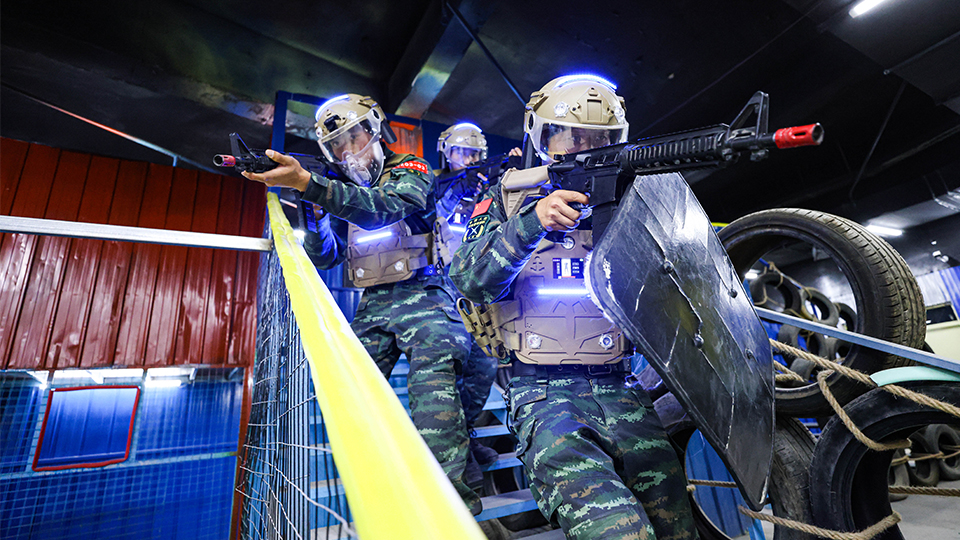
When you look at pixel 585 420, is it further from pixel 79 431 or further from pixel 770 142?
pixel 79 431

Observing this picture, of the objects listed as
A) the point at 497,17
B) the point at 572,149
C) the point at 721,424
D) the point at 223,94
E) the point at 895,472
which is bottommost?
the point at 895,472

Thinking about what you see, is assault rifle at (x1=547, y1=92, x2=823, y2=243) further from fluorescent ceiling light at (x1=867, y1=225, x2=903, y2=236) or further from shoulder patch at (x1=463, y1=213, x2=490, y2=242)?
fluorescent ceiling light at (x1=867, y1=225, x2=903, y2=236)

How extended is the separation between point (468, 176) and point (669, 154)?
1966 mm

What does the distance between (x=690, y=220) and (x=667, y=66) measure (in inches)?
187

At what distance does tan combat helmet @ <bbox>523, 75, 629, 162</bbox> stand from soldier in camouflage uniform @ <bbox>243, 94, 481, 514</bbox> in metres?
0.73

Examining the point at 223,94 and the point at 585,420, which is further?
the point at 223,94

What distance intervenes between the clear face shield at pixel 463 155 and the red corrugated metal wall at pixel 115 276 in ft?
9.37

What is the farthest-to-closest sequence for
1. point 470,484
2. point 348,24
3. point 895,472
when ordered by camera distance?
point 348,24 < point 895,472 < point 470,484

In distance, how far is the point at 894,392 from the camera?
1.35 m

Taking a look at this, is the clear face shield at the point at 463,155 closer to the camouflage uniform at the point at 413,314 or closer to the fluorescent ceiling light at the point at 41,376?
the camouflage uniform at the point at 413,314

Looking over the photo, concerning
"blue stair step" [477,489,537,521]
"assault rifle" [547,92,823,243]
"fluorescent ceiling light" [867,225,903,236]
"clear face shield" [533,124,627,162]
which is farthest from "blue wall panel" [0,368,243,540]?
"fluorescent ceiling light" [867,225,903,236]

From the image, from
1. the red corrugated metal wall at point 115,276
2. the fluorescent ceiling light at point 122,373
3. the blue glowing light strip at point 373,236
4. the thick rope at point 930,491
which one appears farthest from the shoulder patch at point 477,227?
the fluorescent ceiling light at point 122,373

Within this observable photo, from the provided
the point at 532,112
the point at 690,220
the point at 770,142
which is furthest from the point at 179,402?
the point at 770,142

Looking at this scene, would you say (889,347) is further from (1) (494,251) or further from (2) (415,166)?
(2) (415,166)
